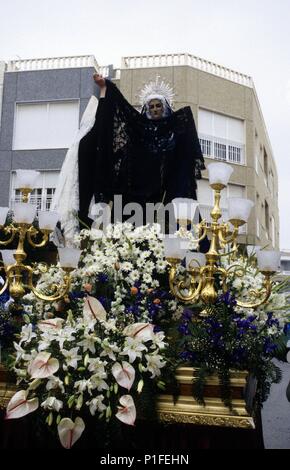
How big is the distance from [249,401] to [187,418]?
34cm

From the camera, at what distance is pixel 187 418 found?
210 cm

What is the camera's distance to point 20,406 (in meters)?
2.00

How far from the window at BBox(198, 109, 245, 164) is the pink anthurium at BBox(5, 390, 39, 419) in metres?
12.3

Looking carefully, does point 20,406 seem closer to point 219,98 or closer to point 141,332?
point 141,332

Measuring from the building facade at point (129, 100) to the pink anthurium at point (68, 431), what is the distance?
1044 centimetres

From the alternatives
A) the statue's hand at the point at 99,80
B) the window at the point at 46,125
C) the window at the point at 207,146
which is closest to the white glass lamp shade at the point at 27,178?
the statue's hand at the point at 99,80

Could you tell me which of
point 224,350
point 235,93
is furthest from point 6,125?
point 224,350

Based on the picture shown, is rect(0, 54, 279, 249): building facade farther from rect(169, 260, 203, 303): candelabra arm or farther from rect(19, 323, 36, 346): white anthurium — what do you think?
rect(19, 323, 36, 346): white anthurium

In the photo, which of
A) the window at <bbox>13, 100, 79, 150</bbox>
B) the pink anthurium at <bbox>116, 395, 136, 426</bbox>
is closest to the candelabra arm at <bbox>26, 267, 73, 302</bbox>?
the pink anthurium at <bbox>116, 395, 136, 426</bbox>

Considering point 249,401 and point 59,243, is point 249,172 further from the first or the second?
point 249,401

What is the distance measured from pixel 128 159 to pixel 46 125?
33.3ft

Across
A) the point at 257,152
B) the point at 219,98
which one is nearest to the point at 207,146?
the point at 219,98

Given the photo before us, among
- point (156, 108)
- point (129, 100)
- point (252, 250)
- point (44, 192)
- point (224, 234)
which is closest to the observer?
point (224, 234)

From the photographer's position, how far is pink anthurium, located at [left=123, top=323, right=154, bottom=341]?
6.98 feet
